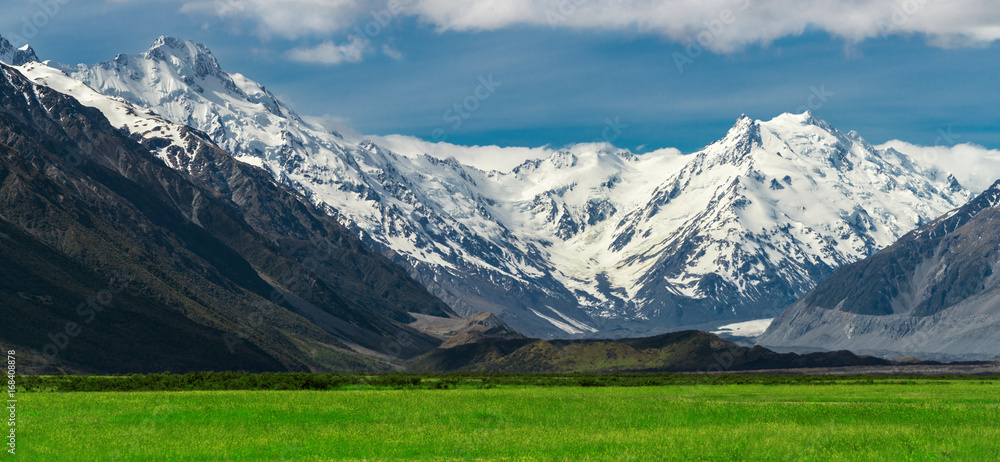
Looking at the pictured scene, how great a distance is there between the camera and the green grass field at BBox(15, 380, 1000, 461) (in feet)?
171

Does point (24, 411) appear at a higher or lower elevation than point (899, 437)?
lower

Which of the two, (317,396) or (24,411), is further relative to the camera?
(317,396)

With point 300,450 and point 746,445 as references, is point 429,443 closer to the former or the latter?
point 300,450

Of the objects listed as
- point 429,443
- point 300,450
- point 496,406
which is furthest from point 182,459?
point 496,406

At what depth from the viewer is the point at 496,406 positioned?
83625 millimetres

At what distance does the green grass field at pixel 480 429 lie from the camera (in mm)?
52031

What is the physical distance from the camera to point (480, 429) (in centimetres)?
6481

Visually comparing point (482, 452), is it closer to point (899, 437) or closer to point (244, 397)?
point (899, 437)

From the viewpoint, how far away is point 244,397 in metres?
90.2

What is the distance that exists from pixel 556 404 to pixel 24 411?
44148 mm

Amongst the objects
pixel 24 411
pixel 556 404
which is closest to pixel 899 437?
pixel 556 404

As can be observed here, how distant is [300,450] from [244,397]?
38.6 meters

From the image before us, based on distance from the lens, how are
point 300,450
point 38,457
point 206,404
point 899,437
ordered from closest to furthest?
point 38,457 < point 300,450 < point 899,437 < point 206,404

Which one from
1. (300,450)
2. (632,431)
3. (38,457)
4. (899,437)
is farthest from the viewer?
(632,431)
